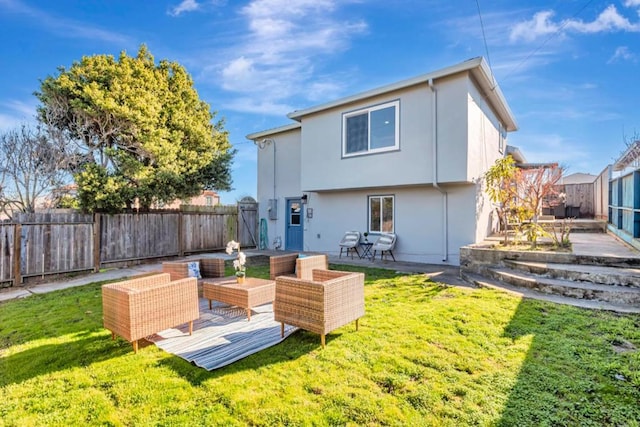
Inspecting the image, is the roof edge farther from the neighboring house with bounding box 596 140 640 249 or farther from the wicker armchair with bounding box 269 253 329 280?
the wicker armchair with bounding box 269 253 329 280

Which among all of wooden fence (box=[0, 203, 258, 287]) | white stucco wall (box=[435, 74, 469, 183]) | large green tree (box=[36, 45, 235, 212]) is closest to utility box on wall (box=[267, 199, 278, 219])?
wooden fence (box=[0, 203, 258, 287])

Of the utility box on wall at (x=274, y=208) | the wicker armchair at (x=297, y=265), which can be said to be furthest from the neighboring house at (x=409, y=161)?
the wicker armchair at (x=297, y=265)

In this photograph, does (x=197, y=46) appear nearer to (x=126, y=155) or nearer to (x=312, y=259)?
(x=126, y=155)

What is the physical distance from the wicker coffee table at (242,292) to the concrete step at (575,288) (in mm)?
4756

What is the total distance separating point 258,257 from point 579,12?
452 inches

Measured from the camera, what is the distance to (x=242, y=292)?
4.84 m

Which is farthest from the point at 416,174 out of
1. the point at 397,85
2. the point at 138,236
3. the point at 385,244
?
the point at 138,236

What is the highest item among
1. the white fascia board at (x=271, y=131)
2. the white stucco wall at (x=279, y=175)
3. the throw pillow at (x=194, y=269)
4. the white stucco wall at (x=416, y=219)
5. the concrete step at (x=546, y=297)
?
the white fascia board at (x=271, y=131)

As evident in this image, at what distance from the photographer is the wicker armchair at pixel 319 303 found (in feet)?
12.3

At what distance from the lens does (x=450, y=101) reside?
8.48 metres

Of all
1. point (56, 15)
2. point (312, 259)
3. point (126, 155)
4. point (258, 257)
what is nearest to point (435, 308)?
point (312, 259)

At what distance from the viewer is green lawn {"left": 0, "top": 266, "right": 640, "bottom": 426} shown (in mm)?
2529

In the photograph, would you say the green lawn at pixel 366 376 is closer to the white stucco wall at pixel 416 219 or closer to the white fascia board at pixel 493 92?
the white stucco wall at pixel 416 219

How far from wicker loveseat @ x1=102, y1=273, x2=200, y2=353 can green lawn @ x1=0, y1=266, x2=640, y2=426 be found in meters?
0.28
